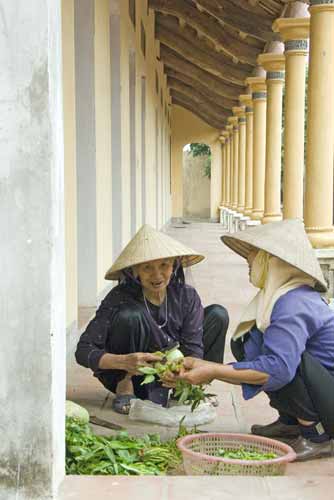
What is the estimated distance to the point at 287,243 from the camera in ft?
12.1

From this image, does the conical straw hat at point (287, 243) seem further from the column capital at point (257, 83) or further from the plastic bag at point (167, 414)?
the column capital at point (257, 83)

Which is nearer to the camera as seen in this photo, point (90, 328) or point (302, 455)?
point (302, 455)

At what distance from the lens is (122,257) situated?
4379mm

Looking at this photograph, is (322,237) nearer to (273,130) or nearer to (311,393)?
(311,393)

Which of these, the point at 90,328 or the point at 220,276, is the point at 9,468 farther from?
the point at 220,276

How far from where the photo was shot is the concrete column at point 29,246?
291 cm

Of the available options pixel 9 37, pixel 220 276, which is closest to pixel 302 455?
pixel 9 37

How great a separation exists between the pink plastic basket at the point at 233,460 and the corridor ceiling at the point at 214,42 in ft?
29.3

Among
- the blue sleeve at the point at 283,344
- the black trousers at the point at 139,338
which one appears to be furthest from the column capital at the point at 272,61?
the blue sleeve at the point at 283,344

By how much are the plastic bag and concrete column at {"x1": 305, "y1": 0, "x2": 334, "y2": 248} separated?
5061 mm

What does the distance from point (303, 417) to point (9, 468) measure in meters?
1.36

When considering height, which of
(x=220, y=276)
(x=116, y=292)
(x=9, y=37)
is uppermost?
(x=9, y=37)

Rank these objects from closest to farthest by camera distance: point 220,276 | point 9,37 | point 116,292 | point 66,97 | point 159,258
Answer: point 9,37
point 159,258
point 116,292
point 66,97
point 220,276

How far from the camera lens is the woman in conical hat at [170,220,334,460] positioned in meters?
3.53
